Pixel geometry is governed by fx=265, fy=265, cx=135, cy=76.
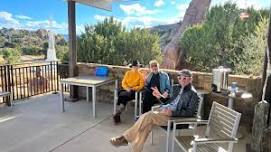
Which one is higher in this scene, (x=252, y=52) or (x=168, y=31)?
(x=168, y=31)

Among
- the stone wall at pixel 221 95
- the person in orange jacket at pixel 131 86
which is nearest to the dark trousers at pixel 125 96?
the person in orange jacket at pixel 131 86

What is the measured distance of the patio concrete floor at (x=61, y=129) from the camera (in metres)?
3.42

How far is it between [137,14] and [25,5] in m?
4.59

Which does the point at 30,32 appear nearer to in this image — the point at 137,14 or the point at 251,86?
the point at 137,14

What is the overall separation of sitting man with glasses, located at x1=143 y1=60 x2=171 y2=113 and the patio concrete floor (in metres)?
0.46

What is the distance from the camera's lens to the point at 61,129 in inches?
159

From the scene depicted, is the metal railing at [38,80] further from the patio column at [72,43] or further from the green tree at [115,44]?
the green tree at [115,44]

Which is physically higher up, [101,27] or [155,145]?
[101,27]

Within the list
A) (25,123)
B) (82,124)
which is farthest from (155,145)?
(25,123)

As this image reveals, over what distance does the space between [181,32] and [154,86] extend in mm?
8791

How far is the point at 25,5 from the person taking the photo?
9.64 meters

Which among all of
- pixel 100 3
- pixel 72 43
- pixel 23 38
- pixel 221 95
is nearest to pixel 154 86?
pixel 221 95

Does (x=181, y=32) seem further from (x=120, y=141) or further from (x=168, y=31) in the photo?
(x=120, y=141)

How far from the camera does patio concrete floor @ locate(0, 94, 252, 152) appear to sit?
3.42 metres
